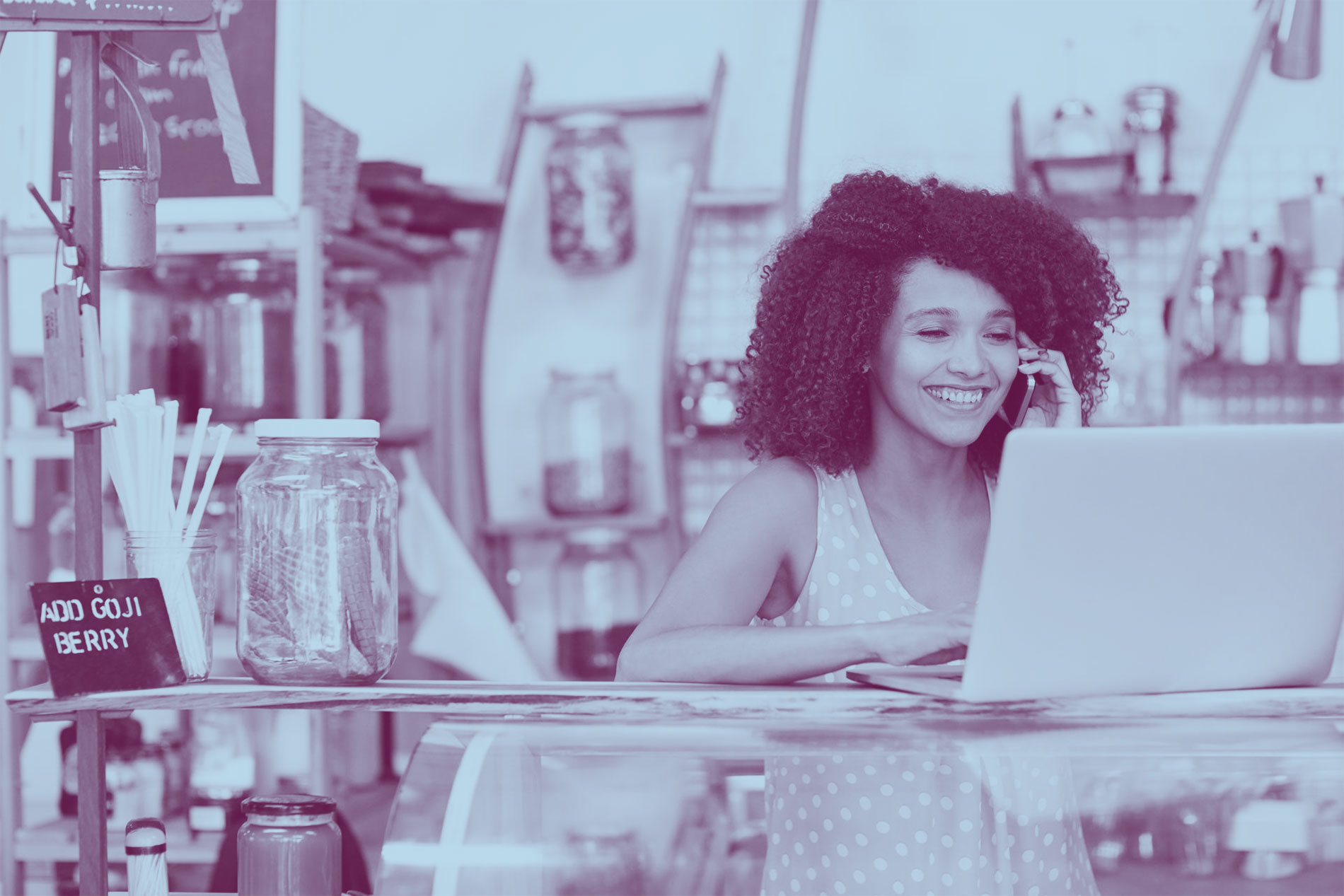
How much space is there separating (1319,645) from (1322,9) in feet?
8.65

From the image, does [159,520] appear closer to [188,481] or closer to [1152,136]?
[188,481]

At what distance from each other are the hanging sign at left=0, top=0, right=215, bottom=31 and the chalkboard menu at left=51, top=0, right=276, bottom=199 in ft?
3.96

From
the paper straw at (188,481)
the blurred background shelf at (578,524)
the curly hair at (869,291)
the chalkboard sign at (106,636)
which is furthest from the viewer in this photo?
the blurred background shelf at (578,524)

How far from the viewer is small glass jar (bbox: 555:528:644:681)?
124 inches

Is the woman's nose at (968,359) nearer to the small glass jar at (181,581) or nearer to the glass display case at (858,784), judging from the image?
the glass display case at (858,784)

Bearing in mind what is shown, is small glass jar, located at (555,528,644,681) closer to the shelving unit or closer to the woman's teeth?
the shelving unit

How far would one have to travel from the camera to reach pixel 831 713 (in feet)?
3.30

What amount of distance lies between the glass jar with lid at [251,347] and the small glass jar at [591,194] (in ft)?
2.43

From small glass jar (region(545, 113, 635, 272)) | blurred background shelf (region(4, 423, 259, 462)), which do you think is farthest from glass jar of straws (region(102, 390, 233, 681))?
small glass jar (region(545, 113, 635, 272))

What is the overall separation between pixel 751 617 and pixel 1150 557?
1.64 feet

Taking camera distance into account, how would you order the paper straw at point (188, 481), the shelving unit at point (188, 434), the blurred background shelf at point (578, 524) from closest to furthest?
1. the paper straw at point (188, 481)
2. the shelving unit at point (188, 434)
3. the blurred background shelf at point (578, 524)

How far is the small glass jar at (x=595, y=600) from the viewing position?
314 cm

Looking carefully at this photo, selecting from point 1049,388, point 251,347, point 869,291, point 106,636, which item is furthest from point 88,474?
point 251,347

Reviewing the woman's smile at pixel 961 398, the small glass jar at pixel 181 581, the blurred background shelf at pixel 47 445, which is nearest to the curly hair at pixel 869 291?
the woman's smile at pixel 961 398
